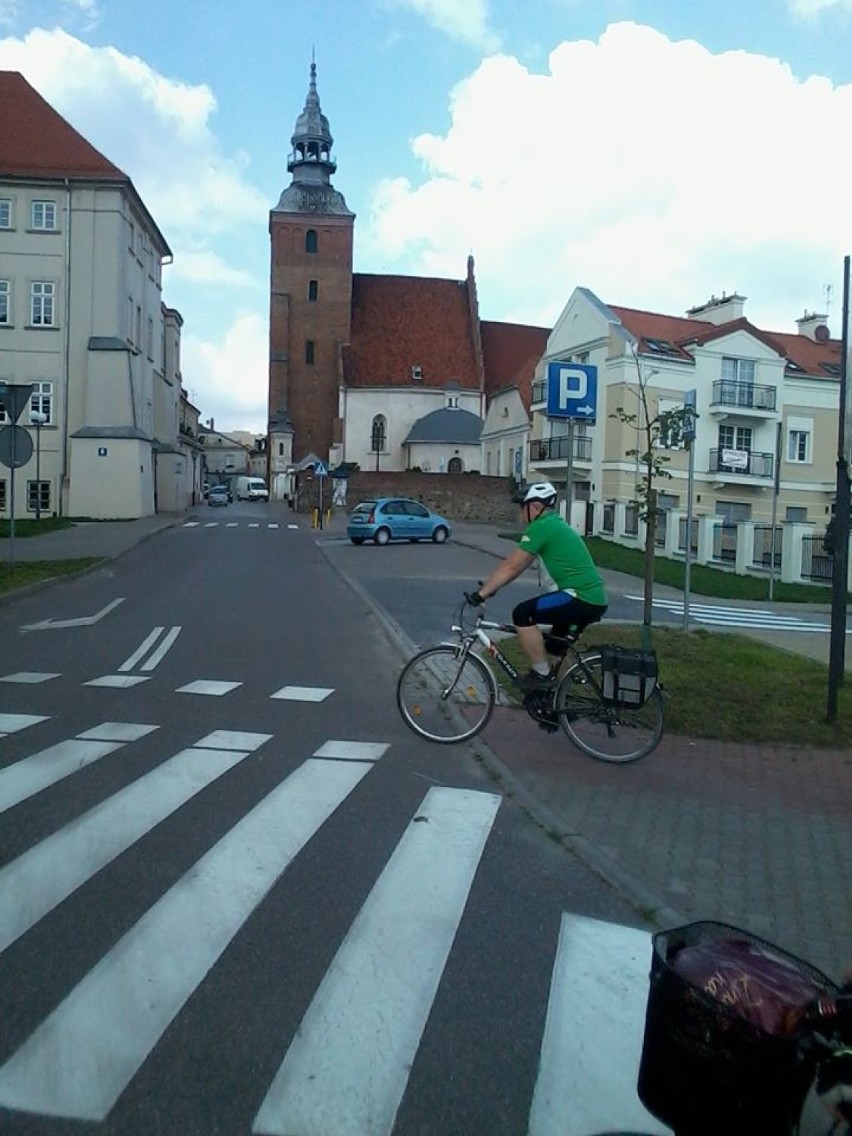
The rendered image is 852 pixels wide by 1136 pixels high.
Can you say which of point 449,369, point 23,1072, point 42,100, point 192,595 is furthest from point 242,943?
point 449,369

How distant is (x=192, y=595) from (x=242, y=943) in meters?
15.8

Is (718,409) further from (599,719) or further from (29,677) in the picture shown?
(599,719)

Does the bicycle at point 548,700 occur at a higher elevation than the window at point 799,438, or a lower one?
lower

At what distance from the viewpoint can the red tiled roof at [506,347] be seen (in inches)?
3546

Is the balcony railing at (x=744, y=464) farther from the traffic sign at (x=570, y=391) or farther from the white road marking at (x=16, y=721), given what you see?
the white road marking at (x=16, y=721)

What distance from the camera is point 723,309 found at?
55906mm

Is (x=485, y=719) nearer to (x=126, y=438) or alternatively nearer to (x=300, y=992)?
(x=300, y=992)

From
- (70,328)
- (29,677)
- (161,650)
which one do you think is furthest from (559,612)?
(70,328)

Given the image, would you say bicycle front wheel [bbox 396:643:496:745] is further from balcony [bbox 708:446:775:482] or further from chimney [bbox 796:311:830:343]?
chimney [bbox 796:311:830:343]

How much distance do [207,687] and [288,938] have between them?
21.7 ft

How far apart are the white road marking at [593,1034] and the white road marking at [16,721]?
5.40m

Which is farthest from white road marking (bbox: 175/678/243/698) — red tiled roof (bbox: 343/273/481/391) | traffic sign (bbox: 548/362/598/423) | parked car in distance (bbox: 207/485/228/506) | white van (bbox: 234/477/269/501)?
white van (bbox: 234/477/269/501)

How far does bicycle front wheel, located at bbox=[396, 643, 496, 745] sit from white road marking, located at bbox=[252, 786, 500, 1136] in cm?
247

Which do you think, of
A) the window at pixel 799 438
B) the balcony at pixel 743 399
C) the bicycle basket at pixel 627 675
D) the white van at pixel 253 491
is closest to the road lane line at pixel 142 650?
the bicycle basket at pixel 627 675
